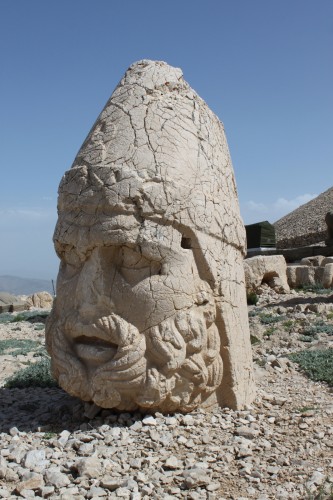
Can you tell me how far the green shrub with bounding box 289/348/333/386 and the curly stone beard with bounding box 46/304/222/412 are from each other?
199 cm

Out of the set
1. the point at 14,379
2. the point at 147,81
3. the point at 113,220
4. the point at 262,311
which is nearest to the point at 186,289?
the point at 113,220

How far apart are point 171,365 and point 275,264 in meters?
9.90

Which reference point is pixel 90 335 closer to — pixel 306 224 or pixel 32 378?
pixel 32 378

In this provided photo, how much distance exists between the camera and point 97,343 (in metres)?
4.31

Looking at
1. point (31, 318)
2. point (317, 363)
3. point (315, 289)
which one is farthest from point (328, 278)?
point (317, 363)

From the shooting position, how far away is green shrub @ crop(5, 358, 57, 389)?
6096mm

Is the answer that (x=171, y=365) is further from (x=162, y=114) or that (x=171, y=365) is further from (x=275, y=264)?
(x=275, y=264)

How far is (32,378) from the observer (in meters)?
6.21

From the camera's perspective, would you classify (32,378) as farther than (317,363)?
No

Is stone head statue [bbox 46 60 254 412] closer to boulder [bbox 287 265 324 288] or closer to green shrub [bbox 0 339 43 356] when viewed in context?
green shrub [bbox 0 339 43 356]

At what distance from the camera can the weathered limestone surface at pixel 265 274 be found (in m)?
13.2

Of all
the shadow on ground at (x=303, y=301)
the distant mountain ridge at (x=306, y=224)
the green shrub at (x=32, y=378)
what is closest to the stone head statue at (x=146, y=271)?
the green shrub at (x=32, y=378)

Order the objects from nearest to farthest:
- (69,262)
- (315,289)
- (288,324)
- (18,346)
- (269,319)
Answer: (69,262)
(18,346)
(288,324)
(269,319)
(315,289)

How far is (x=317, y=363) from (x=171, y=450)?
299 cm
